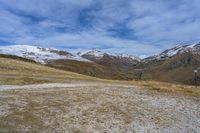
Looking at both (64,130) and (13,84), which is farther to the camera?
(13,84)

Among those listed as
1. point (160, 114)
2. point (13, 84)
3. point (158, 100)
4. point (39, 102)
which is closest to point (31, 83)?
point (13, 84)

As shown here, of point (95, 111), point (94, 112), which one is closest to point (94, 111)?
point (95, 111)

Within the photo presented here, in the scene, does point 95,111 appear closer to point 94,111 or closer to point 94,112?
point 94,111

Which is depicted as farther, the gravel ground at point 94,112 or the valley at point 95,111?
the valley at point 95,111

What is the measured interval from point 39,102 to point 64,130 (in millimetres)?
8505

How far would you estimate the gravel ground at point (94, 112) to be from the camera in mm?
26906

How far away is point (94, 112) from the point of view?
30609 millimetres

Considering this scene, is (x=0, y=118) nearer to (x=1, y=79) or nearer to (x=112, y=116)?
(x=112, y=116)

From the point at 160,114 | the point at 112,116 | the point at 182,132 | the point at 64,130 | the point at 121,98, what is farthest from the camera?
the point at 121,98

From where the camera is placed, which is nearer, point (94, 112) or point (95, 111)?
point (94, 112)

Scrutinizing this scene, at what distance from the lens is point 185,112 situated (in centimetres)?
3366

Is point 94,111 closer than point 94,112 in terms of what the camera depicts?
No

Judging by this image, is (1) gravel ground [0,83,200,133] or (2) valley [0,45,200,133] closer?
(1) gravel ground [0,83,200,133]

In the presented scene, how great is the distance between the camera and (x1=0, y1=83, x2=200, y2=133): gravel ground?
26.9 m
